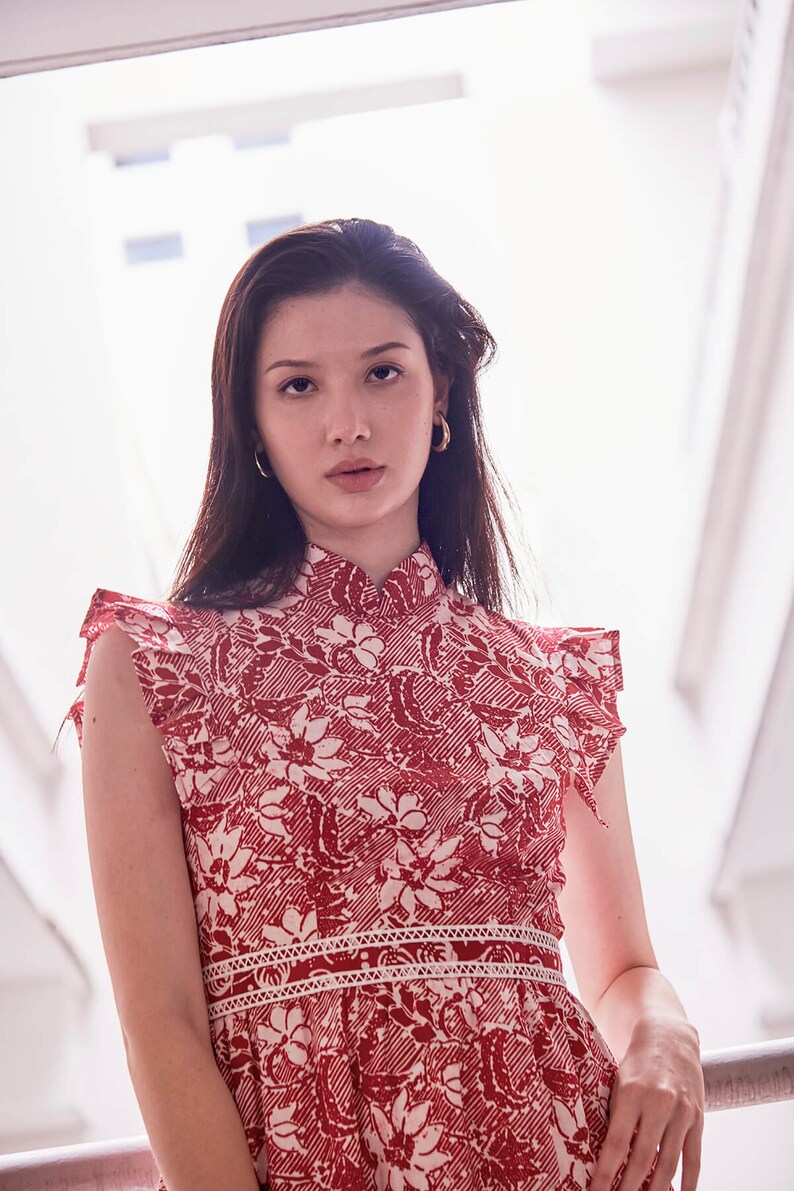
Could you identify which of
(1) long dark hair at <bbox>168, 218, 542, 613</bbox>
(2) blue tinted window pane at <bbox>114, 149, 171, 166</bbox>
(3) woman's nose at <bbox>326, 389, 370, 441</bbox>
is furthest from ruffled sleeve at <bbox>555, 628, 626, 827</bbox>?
(2) blue tinted window pane at <bbox>114, 149, 171, 166</bbox>

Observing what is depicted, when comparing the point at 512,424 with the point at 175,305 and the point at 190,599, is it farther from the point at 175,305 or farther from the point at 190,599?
the point at 190,599

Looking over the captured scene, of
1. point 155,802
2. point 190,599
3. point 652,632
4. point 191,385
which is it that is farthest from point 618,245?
point 155,802

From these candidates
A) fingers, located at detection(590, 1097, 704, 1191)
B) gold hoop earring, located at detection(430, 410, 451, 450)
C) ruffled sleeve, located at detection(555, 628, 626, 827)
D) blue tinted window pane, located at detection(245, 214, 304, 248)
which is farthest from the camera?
blue tinted window pane, located at detection(245, 214, 304, 248)

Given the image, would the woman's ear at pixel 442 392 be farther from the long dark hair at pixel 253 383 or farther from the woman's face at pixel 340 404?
the woman's face at pixel 340 404

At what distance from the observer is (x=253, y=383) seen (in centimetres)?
132

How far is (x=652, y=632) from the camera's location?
3648 millimetres

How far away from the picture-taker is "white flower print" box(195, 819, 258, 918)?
41.6 inches

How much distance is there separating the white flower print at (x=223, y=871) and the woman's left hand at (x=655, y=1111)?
1.24 ft

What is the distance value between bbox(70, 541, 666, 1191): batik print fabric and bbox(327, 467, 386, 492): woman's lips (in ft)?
0.41

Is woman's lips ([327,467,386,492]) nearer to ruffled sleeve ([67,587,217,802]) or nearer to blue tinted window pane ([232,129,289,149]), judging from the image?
ruffled sleeve ([67,587,217,802])

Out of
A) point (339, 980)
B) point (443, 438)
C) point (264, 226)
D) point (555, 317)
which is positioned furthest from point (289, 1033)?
point (264, 226)

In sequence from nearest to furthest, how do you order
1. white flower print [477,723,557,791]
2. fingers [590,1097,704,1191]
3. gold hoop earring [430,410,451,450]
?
fingers [590,1097,704,1191], white flower print [477,723,557,791], gold hoop earring [430,410,451,450]

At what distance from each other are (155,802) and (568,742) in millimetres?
428

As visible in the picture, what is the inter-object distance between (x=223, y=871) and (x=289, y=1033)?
143mm
